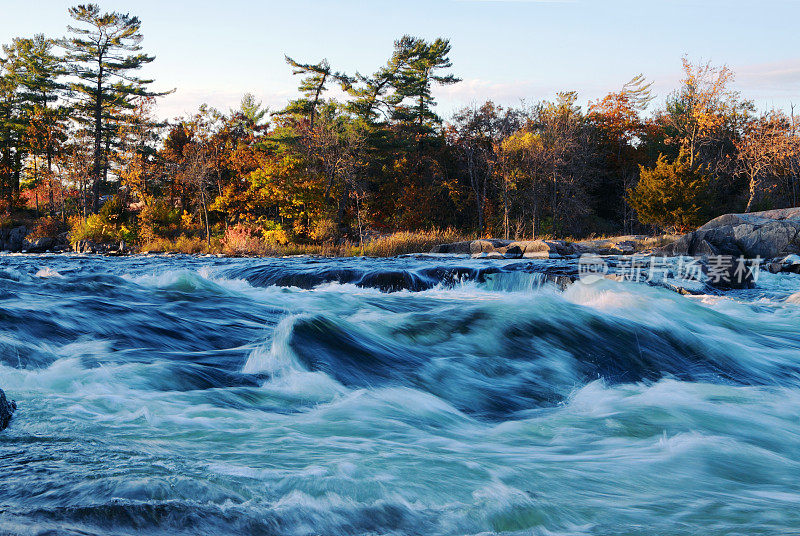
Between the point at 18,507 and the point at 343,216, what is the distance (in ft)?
98.9

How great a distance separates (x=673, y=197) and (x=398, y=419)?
81.6 feet

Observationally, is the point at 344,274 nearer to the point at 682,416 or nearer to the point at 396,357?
the point at 396,357

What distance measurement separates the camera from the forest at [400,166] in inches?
1128

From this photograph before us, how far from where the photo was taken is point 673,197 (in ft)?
81.9

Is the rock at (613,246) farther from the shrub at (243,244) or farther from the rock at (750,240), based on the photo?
the shrub at (243,244)

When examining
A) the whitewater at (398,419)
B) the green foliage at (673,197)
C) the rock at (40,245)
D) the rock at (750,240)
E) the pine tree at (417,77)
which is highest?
the pine tree at (417,77)

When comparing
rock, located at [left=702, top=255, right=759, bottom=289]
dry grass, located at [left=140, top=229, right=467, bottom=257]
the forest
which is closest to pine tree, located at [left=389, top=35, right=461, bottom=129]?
the forest

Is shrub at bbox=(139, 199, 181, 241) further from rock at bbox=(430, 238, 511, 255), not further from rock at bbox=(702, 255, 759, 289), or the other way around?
rock at bbox=(702, 255, 759, 289)

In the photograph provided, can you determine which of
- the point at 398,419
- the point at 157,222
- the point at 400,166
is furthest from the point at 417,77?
the point at 398,419

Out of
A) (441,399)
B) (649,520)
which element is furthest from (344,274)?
(649,520)

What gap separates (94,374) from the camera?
4.09 m

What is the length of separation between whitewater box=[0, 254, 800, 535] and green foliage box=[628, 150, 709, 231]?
18767 millimetres

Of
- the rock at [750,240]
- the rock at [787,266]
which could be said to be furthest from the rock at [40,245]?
the rock at [787,266]

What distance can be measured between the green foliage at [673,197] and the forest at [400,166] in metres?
0.07
